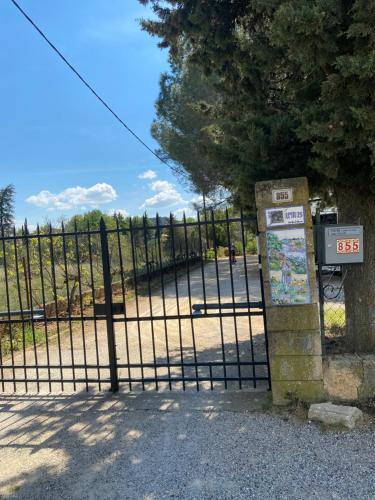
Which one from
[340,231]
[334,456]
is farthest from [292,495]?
[340,231]

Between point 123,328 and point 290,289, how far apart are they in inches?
209

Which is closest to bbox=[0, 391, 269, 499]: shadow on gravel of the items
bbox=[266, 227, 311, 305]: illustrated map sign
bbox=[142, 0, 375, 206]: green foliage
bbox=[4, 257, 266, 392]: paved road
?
bbox=[4, 257, 266, 392]: paved road

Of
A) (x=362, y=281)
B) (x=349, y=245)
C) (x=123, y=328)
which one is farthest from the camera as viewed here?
(x=123, y=328)

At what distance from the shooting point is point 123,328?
8.68 metres

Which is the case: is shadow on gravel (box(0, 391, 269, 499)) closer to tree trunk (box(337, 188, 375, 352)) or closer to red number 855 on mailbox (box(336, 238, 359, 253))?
tree trunk (box(337, 188, 375, 352))

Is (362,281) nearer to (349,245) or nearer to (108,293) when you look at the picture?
(349,245)

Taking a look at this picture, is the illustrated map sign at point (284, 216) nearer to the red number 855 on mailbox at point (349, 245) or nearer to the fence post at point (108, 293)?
the red number 855 on mailbox at point (349, 245)

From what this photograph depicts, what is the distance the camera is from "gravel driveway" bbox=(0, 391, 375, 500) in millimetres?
2920

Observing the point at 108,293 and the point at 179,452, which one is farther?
the point at 108,293

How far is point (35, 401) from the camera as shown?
15.6 feet

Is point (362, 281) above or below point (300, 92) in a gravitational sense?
below

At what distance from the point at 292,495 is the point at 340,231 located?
88.9 inches

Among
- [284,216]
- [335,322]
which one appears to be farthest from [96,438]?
[335,322]

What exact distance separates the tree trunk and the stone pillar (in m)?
0.70
